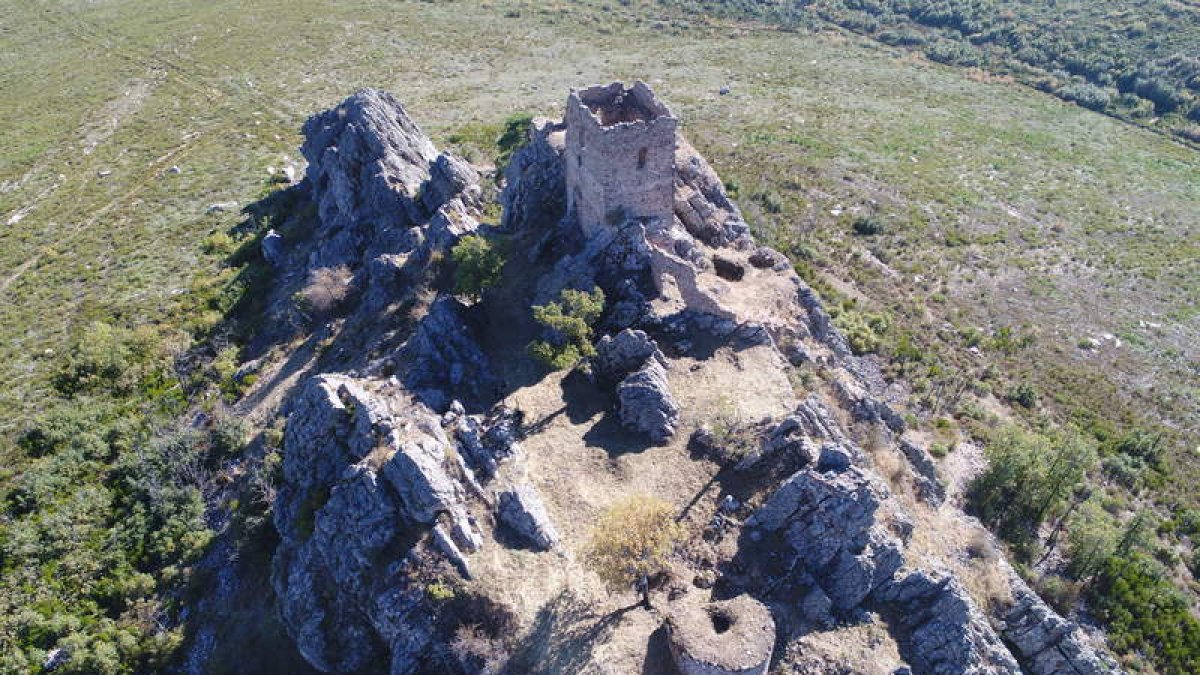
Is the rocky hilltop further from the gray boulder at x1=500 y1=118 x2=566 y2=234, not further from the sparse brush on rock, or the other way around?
the sparse brush on rock

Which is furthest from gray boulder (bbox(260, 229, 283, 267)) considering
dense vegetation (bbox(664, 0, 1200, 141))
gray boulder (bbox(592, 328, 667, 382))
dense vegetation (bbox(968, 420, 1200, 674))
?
dense vegetation (bbox(664, 0, 1200, 141))

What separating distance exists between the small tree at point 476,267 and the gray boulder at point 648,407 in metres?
11.0

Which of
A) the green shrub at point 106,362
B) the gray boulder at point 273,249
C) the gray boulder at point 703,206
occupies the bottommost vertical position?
the green shrub at point 106,362

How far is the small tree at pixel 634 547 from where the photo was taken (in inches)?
1011

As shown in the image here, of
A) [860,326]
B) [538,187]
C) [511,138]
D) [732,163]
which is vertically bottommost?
[860,326]

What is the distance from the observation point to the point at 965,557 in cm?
3472

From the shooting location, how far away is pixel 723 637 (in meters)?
24.2

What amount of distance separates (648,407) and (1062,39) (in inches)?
4727

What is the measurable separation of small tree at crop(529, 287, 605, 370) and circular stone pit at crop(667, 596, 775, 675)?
1351 cm

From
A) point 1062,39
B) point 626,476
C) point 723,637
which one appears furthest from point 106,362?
point 1062,39

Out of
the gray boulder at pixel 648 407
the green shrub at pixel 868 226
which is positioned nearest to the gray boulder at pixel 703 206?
the gray boulder at pixel 648 407

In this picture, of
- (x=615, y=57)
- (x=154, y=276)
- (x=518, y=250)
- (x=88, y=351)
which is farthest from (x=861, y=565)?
(x=615, y=57)

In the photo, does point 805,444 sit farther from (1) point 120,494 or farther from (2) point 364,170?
(2) point 364,170

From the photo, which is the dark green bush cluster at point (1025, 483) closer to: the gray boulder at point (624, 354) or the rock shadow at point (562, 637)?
the gray boulder at point (624, 354)
